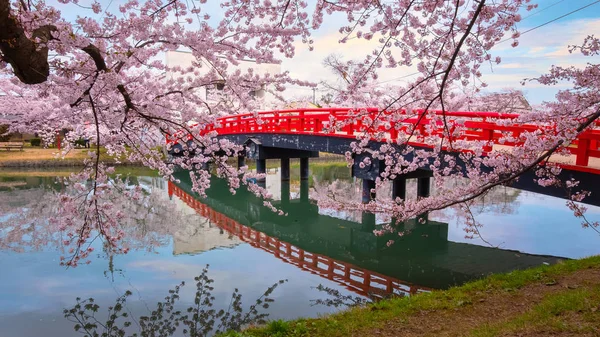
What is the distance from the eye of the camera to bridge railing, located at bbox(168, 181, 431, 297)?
6414 millimetres

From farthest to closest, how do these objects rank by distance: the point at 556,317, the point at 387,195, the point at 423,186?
the point at 387,195 < the point at 423,186 < the point at 556,317

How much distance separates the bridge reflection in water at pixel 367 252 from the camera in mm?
6898

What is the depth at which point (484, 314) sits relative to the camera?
4.44 m

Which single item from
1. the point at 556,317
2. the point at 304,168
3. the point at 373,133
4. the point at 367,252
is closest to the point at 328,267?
the point at 367,252

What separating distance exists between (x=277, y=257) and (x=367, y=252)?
192cm

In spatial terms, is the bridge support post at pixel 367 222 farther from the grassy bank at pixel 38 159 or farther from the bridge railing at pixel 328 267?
the grassy bank at pixel 38 159

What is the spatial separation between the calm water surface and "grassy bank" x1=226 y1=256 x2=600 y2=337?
1.07 metres

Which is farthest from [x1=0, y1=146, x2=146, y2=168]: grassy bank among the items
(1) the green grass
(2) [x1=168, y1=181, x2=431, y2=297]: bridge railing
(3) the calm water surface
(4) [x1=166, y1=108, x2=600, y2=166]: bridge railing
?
(1) the green grass

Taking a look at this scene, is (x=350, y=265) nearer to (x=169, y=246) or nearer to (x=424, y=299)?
(x=424, y=299)

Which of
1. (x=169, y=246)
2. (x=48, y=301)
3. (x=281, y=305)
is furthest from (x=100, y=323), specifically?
(x=169, y=246)

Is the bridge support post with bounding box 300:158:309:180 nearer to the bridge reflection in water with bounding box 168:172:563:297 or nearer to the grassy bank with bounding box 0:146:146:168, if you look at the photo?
the bridge reflection in water with bounding box 168:172:563:297

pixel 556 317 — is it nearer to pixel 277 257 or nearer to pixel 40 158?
pixel 277 257

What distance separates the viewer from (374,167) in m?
11.5

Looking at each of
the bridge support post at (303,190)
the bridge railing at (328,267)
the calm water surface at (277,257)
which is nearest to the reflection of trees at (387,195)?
the calm water surface at (277,257)
